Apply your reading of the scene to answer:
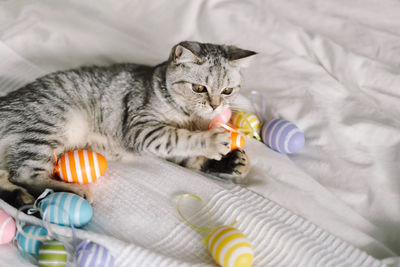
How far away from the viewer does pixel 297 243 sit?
1.10 metres

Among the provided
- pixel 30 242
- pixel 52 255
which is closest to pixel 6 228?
pixel 30 242

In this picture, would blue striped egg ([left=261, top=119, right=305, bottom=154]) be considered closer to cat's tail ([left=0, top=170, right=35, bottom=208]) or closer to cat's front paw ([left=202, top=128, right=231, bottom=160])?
cat's front paw ([left=202, top=128, right=231, bottom=160])

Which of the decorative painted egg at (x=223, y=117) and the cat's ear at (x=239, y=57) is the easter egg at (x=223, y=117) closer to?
the decorative painted egg at (x=223, y=117)

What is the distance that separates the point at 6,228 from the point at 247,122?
1.03m

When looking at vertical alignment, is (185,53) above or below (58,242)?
above

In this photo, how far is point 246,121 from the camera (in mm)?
1548

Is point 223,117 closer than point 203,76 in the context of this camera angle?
No

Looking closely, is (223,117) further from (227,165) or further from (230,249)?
(230,249)

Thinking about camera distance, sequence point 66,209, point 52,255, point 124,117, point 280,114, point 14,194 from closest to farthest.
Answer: point 52,255, point 66,209, point 14,194, point 124,117, point 280,114

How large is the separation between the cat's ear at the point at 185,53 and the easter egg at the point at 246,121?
1.19 feet

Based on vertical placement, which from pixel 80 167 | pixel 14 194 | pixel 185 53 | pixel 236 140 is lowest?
pixel 14 194

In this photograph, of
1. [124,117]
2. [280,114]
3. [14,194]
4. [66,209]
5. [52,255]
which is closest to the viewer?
[52,255]

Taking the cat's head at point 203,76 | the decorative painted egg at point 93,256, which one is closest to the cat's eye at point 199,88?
the cat's head at point 203,76

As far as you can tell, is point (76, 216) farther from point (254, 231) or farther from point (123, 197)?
point (254, 231)
